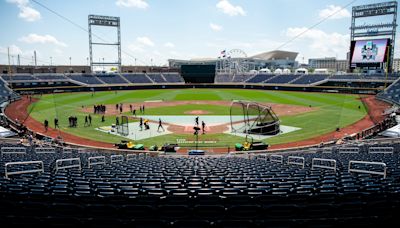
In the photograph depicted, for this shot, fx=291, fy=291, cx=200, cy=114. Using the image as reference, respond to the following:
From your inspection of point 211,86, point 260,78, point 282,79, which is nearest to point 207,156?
point 211,86

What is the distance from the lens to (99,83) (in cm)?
9481

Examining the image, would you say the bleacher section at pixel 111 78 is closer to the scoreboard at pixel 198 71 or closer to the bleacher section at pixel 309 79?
the scoreboard at pixel 198 71

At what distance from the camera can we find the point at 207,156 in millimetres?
22531

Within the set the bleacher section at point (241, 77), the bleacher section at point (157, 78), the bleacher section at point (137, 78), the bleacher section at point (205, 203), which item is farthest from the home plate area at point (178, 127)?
the bleacher section at point (241, 77)

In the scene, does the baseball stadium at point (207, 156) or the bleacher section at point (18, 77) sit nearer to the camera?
the baseball stadium at point (207, 156)

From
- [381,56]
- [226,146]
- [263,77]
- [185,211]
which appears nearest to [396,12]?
[381,56]

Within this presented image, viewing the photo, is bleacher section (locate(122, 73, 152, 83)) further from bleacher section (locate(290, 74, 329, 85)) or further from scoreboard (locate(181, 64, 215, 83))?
bleacher section (locate(290, 74, 329, 85))

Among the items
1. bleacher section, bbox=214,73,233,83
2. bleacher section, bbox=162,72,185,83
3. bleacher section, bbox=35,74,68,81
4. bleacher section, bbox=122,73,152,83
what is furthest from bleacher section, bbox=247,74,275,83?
bleacher section, bbox=35,74,68,81

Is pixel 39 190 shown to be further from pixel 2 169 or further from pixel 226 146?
pixel 226 146

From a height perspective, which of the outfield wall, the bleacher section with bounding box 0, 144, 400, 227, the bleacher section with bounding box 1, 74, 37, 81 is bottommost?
the bleacher section with bounding box 0, 144, 400, 227

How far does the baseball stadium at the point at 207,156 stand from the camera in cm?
570

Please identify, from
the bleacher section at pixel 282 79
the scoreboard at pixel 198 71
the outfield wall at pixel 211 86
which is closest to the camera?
the outfield wall at pixel 211 86

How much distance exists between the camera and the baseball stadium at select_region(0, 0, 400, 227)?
18.7 ft

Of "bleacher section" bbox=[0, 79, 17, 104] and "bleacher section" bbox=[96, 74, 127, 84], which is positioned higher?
"bleacher section" bbox=[96, 74, 127, 84]
